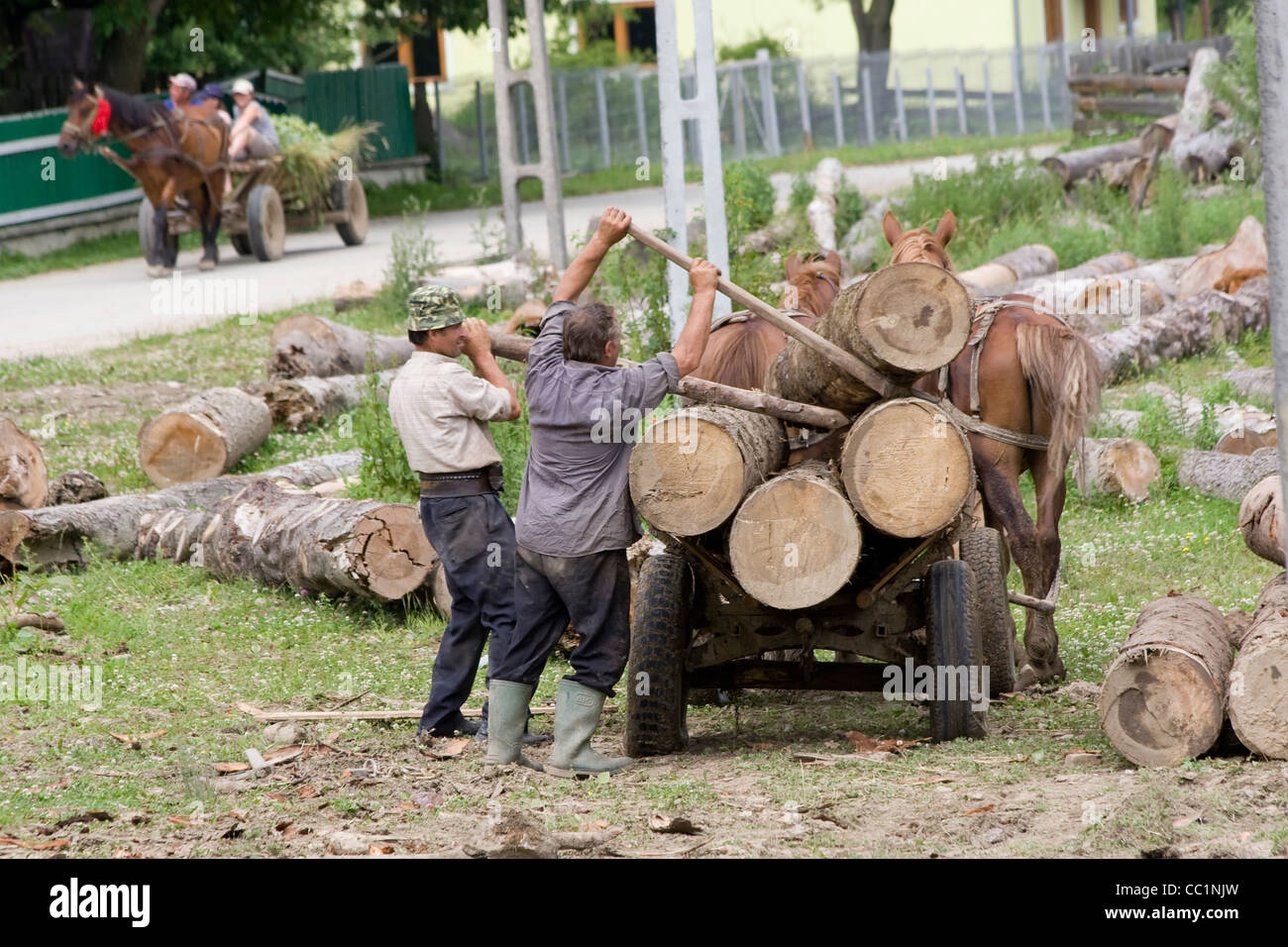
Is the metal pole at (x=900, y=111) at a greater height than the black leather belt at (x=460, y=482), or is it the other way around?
the metal pole at (x=900, y=111)

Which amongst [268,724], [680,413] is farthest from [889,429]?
[268,724]

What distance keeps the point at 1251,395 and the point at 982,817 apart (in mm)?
7555

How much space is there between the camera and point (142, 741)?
19.7ft

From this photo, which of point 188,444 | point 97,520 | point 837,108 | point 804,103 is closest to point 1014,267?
point 188,444

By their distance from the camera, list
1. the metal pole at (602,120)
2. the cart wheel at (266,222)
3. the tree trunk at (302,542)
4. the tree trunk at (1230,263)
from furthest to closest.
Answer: the metal pole at (602,120)
the cart wheel at (266,222)
the tree trunk at (1230,263)
the tree trunk at (302,542)

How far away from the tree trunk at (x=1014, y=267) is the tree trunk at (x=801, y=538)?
30.1ft

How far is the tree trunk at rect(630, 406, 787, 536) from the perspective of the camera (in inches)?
205

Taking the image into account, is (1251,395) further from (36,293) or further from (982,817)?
(36,293)

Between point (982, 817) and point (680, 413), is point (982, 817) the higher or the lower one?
the lower one

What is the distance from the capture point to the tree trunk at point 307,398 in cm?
1120

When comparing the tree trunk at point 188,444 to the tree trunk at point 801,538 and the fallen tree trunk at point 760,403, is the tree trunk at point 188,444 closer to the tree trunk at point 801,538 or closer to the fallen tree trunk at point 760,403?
the fallen tree trunk at point 760,403

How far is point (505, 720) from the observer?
5.79 metres

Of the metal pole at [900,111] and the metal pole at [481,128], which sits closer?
the metal pole at [481,128]

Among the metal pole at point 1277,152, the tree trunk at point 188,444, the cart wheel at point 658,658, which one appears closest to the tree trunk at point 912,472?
the cart wheel at point 658,658
